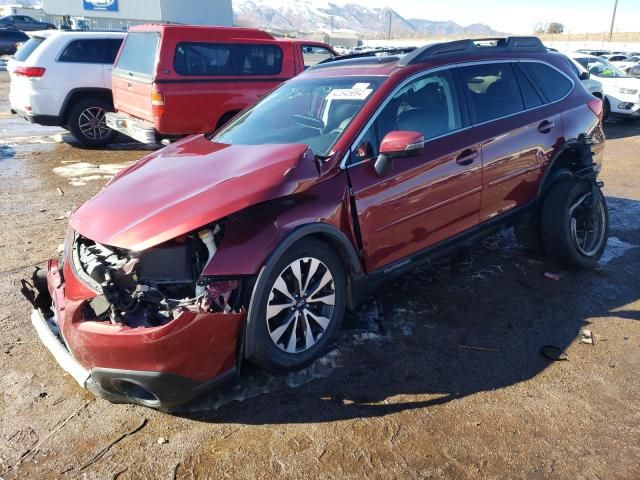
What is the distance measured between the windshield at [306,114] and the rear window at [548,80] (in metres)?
1.82

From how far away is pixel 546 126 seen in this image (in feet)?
15.3

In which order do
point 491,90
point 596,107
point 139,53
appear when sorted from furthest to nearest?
point 139,53 < point 596,107 < point 491,90

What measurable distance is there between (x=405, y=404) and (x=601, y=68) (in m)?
14.7

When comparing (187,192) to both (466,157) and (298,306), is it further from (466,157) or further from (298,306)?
(466,157)

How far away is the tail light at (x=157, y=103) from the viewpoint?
7719 mm

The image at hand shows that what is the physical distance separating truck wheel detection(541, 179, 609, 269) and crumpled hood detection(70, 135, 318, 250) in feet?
8.11

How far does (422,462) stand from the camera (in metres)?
2.61

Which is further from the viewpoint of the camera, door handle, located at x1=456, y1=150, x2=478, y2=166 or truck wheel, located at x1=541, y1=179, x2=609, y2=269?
truck wheel, located at x1=541, y1=179, x2=609, y2=269

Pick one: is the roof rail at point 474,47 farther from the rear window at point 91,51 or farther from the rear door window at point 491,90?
the rear window at point 91,51

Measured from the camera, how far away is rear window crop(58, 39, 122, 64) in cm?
938

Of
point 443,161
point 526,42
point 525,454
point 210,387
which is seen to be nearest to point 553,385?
point 525,454

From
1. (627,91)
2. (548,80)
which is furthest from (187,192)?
(627,91)

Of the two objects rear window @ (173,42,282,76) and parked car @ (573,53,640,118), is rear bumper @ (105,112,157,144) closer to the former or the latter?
rear window @ (173,42,282,76)


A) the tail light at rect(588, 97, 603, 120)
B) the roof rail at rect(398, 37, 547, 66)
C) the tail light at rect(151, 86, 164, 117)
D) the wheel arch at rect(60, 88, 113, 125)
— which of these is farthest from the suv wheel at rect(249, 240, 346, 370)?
the wheel arch at rect(60, 88, 113, 125)
